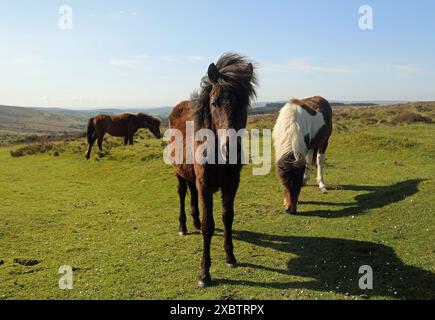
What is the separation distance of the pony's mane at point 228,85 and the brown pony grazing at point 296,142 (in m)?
3.26

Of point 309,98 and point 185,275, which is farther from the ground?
point 309,98

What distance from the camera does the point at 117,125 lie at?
23.9m

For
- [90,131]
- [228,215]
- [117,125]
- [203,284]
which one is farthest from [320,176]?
[117,125]

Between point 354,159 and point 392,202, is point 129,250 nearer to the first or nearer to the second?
point 392,202

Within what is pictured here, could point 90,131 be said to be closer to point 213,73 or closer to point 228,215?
point 228,215

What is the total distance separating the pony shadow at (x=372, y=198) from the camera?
31.7 ft

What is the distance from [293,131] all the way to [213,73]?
422 cm

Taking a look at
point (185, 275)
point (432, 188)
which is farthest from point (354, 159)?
point (185, 275)

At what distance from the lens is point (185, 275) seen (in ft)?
20.6

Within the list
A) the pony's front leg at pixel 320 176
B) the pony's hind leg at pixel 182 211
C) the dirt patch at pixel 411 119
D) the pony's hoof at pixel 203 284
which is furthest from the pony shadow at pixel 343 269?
the dirt patch at pixel 411 119
